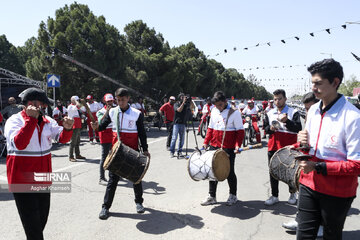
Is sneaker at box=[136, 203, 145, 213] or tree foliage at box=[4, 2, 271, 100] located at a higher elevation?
tree foliage at box=[4, 2, 271, 100]

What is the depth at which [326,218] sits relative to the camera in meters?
2.61

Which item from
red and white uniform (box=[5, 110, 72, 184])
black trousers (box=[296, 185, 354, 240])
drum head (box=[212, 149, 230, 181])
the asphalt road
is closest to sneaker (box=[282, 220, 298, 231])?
the asphalt road

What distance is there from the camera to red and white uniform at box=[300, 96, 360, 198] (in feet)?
7.91

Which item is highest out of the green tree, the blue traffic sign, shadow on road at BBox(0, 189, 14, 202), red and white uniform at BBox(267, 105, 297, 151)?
the green tree

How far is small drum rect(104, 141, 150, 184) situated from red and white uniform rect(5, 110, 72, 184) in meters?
1.19

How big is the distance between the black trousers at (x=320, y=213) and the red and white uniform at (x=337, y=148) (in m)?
0.07

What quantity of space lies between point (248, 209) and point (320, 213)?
2.56 metres

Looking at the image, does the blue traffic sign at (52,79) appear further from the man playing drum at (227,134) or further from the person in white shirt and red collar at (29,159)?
the person in white shirt and red collar at (29,159)

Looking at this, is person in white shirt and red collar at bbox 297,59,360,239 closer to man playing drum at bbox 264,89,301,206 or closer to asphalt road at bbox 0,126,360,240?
asphalt road at bbox 0,126,360,240

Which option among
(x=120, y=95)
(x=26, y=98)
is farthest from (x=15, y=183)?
(x=120, y=95)

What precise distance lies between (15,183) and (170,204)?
288 centimetres

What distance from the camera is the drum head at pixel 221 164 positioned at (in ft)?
15.7

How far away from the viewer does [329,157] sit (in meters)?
2.57

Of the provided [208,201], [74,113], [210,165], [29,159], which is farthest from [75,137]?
[29,159]
